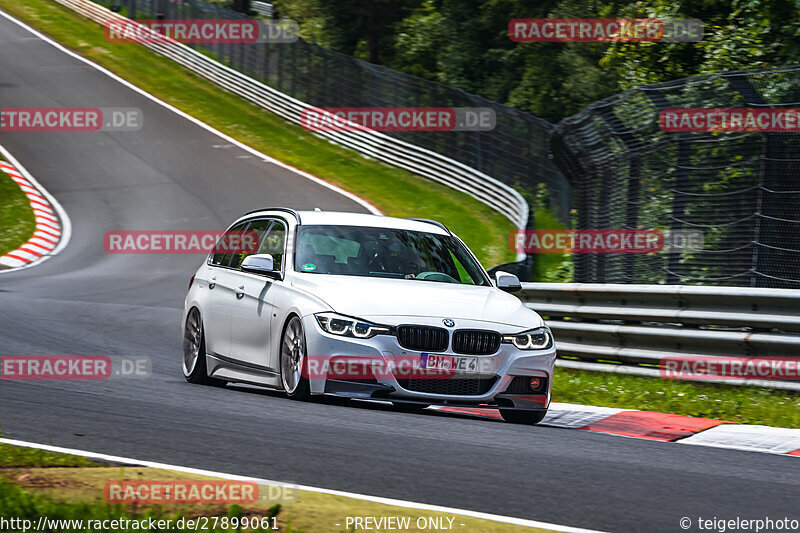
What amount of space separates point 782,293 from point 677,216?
221 cm

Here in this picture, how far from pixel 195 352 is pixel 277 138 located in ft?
96.4

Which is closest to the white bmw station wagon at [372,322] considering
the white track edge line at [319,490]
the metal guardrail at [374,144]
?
the white track edge line at [319,490]

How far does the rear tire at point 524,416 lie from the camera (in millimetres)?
9023

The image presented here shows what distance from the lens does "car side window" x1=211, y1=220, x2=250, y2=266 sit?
421 inches

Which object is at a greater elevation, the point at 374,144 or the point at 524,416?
the point at 374,144

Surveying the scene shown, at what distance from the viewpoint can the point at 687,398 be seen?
403 inches

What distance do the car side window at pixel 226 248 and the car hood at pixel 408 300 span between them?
1702 mm

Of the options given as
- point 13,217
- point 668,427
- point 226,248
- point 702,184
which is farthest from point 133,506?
point 13,217

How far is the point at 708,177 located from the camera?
460 inches

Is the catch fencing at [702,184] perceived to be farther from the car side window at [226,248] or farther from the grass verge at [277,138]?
the grass verge at [277,138]

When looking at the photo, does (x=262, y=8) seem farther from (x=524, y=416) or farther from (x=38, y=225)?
(x=524, y=416)

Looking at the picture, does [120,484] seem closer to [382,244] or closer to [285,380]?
[285,380]

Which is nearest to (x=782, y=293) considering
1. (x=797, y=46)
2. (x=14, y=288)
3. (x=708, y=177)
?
(x=708, y=177)

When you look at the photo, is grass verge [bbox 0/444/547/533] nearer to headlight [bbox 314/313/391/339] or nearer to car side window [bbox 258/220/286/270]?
headlight [bbox 314/313/391/339]
